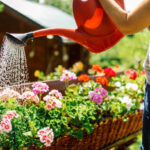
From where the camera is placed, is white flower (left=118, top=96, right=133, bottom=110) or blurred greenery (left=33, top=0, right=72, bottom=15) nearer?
white flower (left=118, top=96, right=133, bottom=110)

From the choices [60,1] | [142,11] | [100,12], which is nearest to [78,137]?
[100,12]

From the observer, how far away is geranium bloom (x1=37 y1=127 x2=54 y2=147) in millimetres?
1385

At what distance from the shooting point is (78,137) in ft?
5.32

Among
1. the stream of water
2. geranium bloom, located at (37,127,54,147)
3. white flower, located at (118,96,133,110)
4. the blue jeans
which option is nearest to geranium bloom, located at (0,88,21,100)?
the stream of water

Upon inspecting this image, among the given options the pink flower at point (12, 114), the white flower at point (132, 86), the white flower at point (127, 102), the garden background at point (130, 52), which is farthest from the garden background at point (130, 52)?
the pink flower at point (12, 114)

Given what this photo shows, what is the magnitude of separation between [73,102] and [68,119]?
16 cm

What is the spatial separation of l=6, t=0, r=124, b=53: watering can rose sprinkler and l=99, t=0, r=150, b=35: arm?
185 mm

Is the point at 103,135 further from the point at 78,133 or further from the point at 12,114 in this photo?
the point at 12,114

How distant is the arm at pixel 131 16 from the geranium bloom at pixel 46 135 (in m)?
0.76

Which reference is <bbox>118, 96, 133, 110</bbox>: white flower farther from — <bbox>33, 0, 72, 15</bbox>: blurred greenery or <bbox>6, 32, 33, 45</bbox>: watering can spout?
<bbox>33, 0, 72, 15</bbox>: blurred greenery

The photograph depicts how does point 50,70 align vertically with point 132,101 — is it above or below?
above

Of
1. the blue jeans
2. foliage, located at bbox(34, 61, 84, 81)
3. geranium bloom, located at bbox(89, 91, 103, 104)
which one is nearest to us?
the blue jeans

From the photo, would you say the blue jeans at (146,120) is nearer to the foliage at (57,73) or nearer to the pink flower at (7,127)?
the pink flower at (7,127)

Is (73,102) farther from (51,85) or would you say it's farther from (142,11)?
(142,11)
